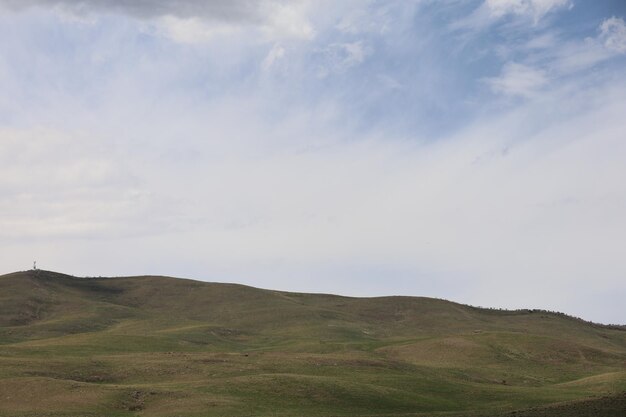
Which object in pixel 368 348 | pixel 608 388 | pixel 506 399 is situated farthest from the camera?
pixel 368 348

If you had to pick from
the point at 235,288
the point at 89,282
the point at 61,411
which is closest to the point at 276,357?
the point at 61,411

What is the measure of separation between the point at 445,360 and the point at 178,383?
33.0 metres

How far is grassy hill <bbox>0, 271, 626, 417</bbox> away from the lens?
46.9 meters

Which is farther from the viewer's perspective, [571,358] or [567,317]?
[567,317]

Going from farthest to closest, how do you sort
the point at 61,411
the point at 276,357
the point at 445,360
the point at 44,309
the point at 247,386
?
the point at 44,309
the point at 445,360
the point at 276,357
the point at 247,386
the point at 61,411

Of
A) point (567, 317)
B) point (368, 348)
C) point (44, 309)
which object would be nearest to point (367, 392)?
point (368, 348)

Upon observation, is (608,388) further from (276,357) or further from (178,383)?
(178,383)

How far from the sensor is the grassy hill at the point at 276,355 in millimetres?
46906

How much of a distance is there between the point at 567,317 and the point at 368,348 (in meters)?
64.9

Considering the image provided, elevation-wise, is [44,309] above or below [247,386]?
A: above

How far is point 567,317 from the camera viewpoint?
13888cm

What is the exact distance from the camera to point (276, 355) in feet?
216

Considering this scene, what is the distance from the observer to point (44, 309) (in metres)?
115

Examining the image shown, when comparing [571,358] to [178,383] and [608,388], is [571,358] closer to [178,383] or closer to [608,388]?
[608,388]
